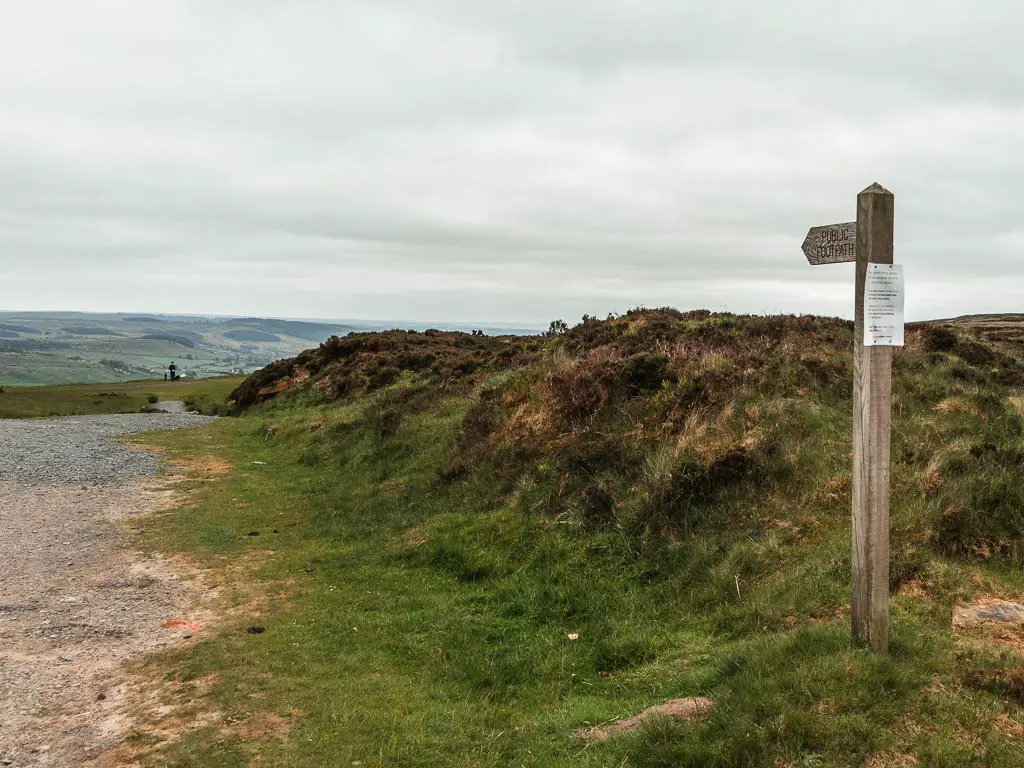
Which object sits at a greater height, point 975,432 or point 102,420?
point 975,432

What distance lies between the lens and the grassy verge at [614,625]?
15.8ft

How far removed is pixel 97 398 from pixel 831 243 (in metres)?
46.2

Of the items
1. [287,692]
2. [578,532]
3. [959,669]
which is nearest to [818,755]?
[959,669]

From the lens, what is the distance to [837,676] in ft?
16.1

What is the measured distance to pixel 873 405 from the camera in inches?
208

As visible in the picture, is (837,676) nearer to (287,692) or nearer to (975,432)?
(287,692)

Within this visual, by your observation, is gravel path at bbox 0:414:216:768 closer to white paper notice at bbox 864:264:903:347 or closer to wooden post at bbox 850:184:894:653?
wooden post at bbox 850:184:894:653

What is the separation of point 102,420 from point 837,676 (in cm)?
3548

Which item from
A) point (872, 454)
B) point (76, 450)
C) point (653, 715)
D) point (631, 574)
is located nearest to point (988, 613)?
point (872, 454)

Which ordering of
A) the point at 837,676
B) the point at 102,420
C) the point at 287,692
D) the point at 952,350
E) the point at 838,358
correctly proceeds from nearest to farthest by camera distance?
the point at 837,676 → the point at 287,692 → the point at 838,358 → the point at 952,350 → the point at 102,420

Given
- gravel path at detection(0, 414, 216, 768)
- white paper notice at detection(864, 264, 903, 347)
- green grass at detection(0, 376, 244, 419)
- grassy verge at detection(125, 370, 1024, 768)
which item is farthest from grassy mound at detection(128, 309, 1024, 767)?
green grass at detection(0, 376, 244, 419)

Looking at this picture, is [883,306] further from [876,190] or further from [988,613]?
[988,613]

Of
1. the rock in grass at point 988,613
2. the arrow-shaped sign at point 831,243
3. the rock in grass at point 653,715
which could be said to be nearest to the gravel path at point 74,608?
the rock in grass at point 653,715

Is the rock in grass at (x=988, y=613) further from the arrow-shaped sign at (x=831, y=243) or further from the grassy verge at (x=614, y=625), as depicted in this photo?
the arrow-shaped sign at (x=831, y=243)
